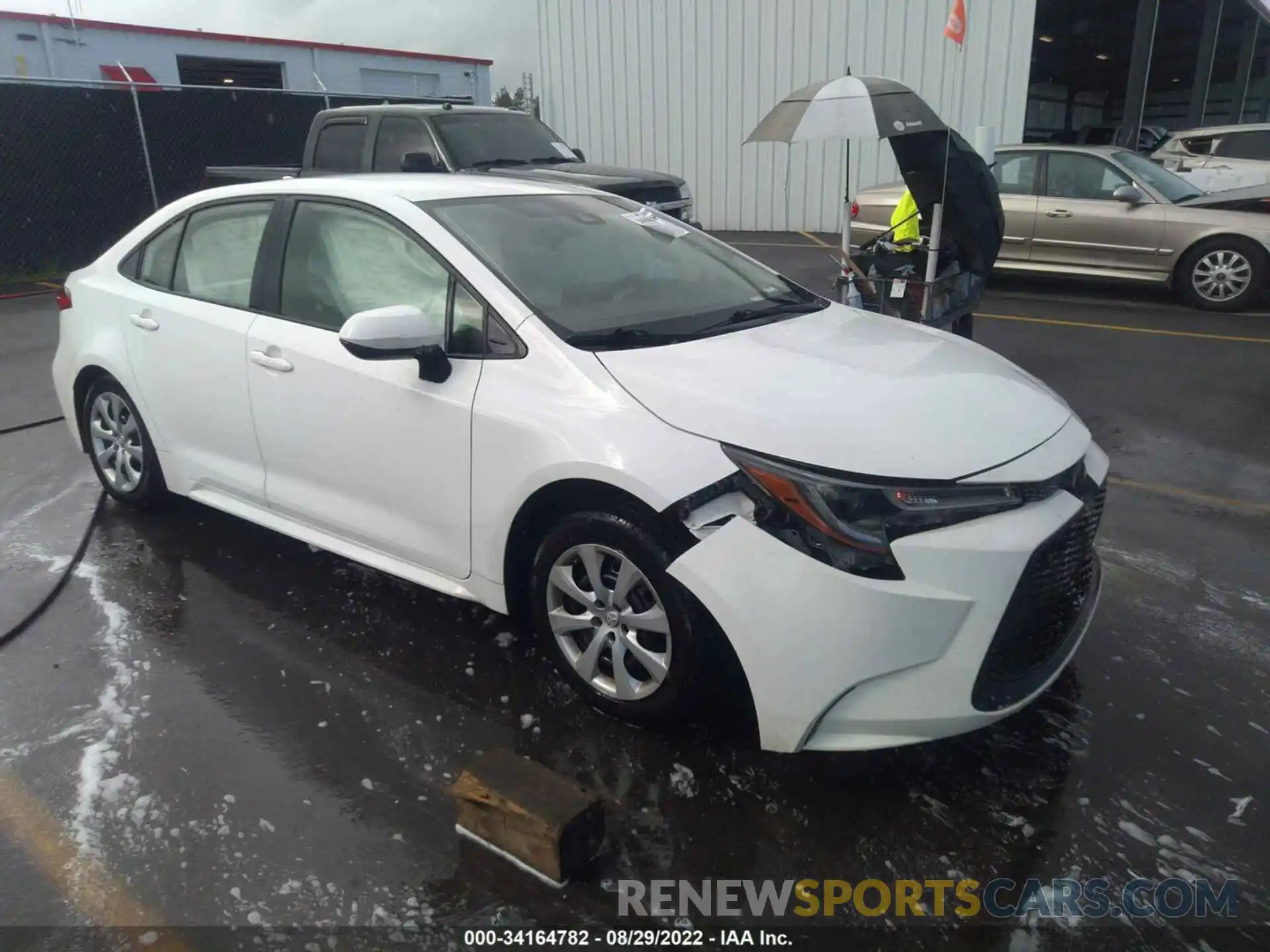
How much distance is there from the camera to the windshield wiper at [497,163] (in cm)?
941

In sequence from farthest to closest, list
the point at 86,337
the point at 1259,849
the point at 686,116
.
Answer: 1. the point at 686,116
2. the point at 86,337
3. the point at 1259,849

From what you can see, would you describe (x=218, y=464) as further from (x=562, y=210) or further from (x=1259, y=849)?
(x=1259, y=849)

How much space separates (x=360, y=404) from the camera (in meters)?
3.40

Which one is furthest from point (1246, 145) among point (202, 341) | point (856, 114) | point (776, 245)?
point (202, 341)

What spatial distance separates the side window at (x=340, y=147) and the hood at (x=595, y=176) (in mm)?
1480

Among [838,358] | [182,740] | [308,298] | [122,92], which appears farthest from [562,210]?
[122,92]

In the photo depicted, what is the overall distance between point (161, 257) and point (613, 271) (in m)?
2.24

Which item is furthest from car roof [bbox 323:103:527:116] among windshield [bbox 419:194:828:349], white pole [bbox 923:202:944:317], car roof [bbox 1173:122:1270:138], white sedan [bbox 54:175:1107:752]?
car roof [bbox 1173:122:1270:138]

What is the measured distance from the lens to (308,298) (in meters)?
3.73

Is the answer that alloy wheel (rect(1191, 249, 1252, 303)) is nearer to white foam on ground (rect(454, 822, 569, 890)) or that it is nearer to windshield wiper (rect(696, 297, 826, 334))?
windshield wiper (rect(696, 297, 826, 334))

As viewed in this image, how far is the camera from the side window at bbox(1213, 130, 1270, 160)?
1273cm

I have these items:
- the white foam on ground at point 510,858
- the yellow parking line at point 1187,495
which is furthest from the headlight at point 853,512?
the yellow parking line at point 1187,495

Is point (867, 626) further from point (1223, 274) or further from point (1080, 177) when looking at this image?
point (1080, 177)

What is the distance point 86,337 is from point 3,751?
7.56 feet
